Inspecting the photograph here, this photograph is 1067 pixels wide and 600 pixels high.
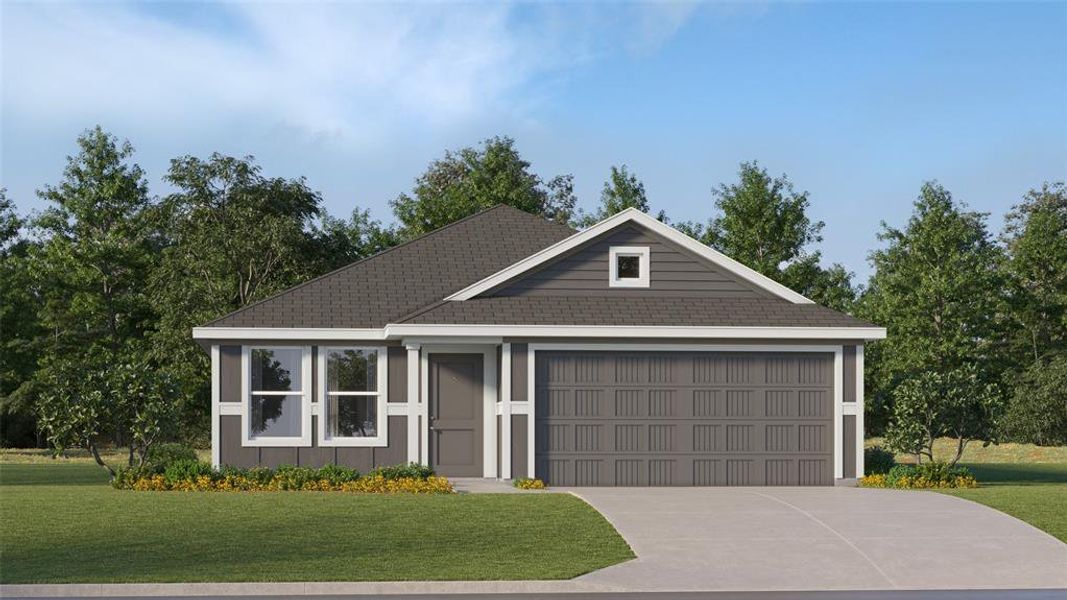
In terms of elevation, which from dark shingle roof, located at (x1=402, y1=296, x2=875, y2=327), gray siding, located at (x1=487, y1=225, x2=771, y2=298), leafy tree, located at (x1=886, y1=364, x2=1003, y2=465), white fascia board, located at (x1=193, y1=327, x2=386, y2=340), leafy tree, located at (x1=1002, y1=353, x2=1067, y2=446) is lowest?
leafy tree, located at (x1=1002, y1=353, x2=1067, y2=446)

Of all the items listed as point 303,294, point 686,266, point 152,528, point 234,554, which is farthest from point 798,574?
point 303,294

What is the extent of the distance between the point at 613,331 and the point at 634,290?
168 cm

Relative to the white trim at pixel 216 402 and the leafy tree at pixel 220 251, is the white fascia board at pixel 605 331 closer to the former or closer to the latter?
the white trim at pixel 216 402

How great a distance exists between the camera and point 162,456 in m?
26.9

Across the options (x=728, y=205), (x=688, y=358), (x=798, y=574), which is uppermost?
(x=728, y=205)

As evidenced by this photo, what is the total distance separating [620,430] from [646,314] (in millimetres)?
2214

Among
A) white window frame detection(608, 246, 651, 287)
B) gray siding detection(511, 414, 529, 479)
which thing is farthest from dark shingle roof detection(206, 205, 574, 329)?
white window frame detection(608, 246, 651, 287)

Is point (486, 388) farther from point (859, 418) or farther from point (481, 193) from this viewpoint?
point (481, 193)

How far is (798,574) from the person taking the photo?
49.8 ft

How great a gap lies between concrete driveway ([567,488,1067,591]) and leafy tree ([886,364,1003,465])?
14.7ft

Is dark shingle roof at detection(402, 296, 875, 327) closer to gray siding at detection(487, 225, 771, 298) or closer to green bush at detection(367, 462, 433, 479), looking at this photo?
gray siding at detection(487, 225, 771, 298)

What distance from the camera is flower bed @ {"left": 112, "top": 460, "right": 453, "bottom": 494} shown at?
23609mm

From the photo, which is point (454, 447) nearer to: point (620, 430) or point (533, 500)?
point (620, 430)

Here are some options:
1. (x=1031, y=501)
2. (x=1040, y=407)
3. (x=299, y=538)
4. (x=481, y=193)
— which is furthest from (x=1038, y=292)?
(x=299, y=538)
